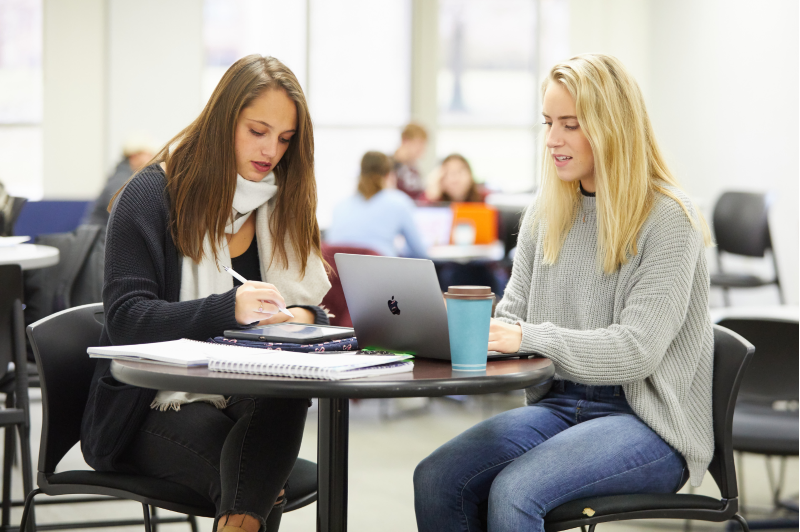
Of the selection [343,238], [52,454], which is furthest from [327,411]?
[343,238]

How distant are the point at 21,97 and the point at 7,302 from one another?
5118 mm

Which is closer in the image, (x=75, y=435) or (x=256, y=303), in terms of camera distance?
(x=256, y=303)

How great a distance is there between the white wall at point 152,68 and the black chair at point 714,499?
5754 mm

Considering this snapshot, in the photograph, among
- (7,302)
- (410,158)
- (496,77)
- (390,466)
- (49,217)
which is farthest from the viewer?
(496,77)

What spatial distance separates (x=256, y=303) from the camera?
1.41 m

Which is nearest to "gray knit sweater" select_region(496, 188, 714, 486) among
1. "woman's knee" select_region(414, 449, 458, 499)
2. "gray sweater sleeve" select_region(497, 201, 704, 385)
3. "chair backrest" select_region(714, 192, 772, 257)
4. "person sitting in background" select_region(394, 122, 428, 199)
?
"gray sweater sleeve" select_region(497, 201, 704, 385)

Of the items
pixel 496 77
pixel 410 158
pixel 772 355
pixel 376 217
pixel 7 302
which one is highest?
pixel 496 77

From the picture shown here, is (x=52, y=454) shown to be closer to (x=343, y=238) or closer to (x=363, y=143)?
(x=343, y=238)

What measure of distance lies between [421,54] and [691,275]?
660 cm

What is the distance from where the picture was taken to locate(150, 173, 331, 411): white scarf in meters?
1.63

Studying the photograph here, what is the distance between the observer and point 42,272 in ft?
9.36

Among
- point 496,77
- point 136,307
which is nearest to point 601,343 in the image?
point 136,307

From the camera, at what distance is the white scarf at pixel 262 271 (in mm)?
1629

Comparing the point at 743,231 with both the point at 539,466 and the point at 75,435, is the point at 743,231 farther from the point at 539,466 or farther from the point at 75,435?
the point at 75,435
